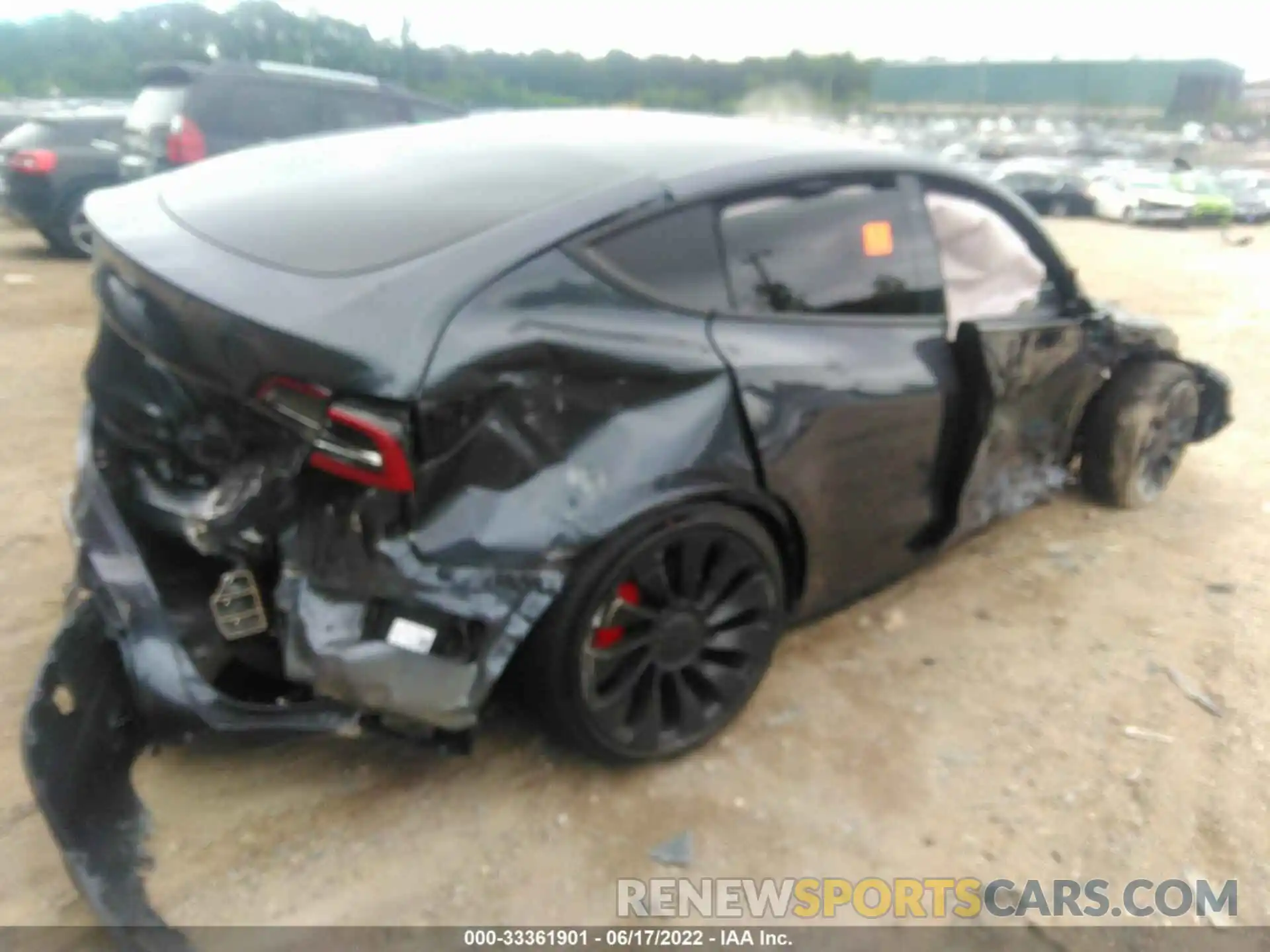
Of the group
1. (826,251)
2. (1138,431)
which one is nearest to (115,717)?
(826,251)

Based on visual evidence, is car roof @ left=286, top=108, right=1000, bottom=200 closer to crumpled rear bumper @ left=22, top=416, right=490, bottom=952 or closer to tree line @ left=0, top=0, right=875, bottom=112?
crumpled rear bumper @ left=22, top=416, right=490, bottom=952

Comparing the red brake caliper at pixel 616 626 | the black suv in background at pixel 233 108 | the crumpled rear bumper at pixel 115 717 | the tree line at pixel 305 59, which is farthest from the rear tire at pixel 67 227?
the tree line at pixel 305 59

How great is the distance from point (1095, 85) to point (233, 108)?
4552 centimetres

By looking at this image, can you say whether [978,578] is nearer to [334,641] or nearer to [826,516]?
[826,516]

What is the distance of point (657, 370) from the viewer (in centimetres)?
237

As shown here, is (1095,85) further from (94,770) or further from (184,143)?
(94,770)

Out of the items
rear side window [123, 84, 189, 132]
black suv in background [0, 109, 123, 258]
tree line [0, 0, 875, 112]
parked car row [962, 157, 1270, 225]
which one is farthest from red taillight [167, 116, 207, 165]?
parked car row [962, 157, 1270, 225]

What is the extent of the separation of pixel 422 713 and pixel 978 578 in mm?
2411

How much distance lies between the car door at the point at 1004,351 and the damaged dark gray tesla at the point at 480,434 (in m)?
0.07

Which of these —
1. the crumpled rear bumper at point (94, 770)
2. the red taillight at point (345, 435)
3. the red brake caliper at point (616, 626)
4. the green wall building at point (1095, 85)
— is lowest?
the crumpled rear bumper at point (94, 770)

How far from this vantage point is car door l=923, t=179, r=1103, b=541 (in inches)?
124

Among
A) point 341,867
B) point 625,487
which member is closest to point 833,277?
point 625,487

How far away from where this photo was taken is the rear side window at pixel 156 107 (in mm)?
7445

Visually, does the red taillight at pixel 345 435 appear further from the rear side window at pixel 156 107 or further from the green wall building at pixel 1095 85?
the green wall building at pixel 1095 85
